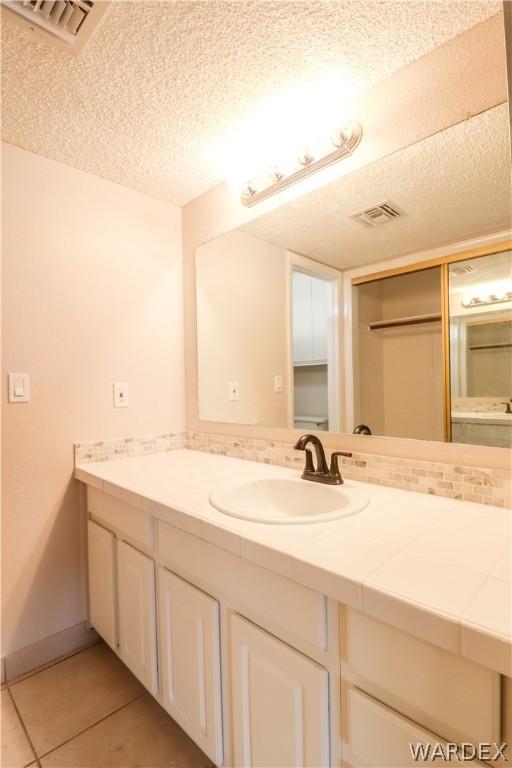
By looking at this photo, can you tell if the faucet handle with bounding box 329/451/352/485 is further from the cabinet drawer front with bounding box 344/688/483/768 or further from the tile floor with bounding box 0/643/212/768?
the tile floor with bounding box 0/643/212/768

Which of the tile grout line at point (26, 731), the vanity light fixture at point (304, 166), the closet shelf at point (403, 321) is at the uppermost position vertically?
the vanity light fixture at point (304, 166)

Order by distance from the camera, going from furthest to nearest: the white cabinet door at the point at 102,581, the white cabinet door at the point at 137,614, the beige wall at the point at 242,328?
the beige wall at the point at 242,328
the white cabinet door at the point at 102,581
the white cabinet door at the point at 137,614

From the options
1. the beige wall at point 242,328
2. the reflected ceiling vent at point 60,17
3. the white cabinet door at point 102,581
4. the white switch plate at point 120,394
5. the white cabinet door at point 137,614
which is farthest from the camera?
the white switch plate at point 120,394

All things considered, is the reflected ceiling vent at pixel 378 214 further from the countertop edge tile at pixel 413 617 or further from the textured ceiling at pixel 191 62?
the countertop edge tile at pixel 413 617

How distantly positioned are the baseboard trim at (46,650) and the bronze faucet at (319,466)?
1.25 metres

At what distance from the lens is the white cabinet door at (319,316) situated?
1385 millimetres

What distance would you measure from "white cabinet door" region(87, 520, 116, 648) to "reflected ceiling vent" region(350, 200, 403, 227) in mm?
1496

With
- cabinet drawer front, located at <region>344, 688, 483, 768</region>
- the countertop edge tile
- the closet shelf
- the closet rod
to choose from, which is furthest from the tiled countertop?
the closet shelf

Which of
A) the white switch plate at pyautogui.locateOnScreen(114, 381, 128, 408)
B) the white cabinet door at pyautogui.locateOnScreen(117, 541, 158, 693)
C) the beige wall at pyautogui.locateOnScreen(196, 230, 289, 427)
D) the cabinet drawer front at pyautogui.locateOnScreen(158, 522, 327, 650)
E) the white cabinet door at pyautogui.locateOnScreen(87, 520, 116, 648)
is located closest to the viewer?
the cabinet drawer front at pyautogui.locateOnScreen(158, 522, 327, 650)

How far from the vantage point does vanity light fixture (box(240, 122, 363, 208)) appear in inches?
47.2

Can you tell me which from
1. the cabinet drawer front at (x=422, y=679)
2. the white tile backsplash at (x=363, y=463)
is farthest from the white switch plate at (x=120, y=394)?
the cabinet drawer front at (x=422, y=679)

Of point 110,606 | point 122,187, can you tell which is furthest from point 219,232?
point 110,606

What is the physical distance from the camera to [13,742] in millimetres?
1171

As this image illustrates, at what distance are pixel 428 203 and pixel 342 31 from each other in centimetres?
53
